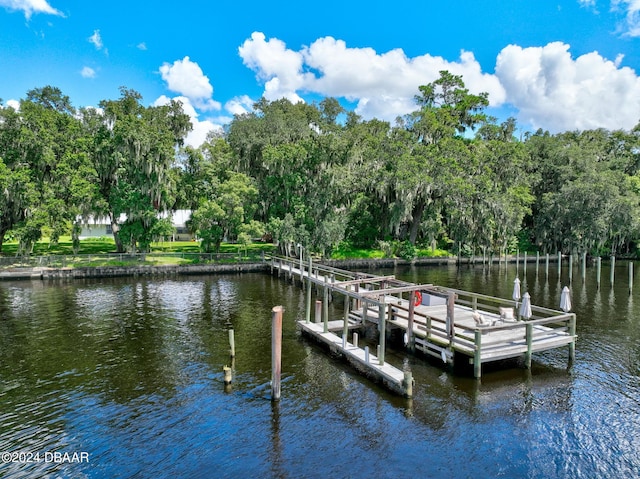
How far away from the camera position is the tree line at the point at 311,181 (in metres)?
36.9

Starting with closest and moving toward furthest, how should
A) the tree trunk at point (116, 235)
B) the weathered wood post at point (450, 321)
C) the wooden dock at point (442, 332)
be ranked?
the wooden dock at point (442, 332) < the weathered wood post at point (450, 321) < the tree trunk at point (116, 235)

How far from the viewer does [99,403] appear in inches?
Result: 475

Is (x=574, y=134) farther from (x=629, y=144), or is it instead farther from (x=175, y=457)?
(x=175, y=457)

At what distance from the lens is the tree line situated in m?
36.9

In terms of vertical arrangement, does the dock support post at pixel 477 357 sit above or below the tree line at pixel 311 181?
below

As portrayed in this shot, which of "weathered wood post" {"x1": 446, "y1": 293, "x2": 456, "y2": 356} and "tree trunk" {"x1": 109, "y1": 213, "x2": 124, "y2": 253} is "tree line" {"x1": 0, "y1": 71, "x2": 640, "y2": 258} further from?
"weathered wood post" {"x1": 446, "y1": 293, "x2": 456, "y2": 356}

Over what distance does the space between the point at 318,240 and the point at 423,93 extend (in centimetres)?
2671

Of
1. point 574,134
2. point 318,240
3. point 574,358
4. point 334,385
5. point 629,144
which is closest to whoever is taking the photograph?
point 334,385

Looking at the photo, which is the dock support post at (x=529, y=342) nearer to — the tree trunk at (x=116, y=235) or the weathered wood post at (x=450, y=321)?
the weathered wood post at (x=450, y=321)

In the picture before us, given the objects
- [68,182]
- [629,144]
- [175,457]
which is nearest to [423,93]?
[629,144]

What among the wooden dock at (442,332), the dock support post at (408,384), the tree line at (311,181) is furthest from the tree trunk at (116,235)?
the dock support post at (408,384)

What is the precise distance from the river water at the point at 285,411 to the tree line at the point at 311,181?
19899 mm

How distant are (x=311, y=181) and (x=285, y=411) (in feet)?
114

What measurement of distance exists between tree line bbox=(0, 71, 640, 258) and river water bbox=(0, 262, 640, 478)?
19.9 m
